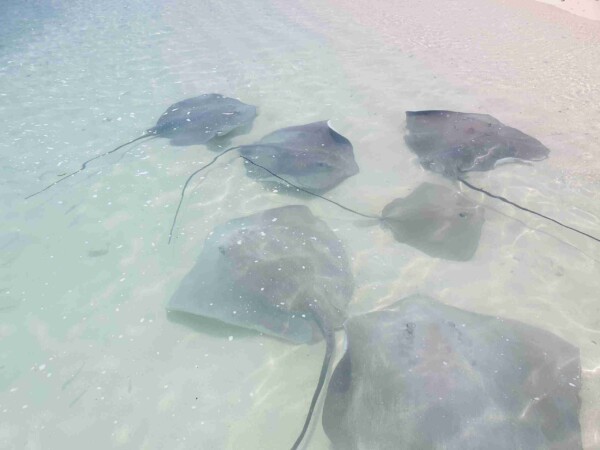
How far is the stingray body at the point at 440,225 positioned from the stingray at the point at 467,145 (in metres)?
0.62

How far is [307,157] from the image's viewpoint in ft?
18.1

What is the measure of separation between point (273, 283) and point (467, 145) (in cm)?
316

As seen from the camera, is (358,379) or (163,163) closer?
(358,379)

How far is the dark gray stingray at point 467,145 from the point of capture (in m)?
5.48

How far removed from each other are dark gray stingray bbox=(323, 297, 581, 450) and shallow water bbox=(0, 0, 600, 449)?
533mm

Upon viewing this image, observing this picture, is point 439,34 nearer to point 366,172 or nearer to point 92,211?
point 366,172

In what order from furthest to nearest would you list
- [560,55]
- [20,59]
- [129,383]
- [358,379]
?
[20,59]
[560,55]
[129,383]
[358,379]

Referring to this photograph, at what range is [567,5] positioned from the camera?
404 inches

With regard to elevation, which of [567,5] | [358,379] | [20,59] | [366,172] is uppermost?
[567,5]

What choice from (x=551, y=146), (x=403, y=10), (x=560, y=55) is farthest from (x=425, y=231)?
(x=403, y=10)

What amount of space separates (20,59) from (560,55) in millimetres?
10448

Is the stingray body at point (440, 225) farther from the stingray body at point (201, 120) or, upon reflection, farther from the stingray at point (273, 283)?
the stingray body at point (201, 120)

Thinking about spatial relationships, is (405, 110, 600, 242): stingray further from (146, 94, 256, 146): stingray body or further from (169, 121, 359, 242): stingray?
(146, 94, 256, 146): stingray body

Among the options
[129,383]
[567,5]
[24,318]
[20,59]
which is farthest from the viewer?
[567,5]
